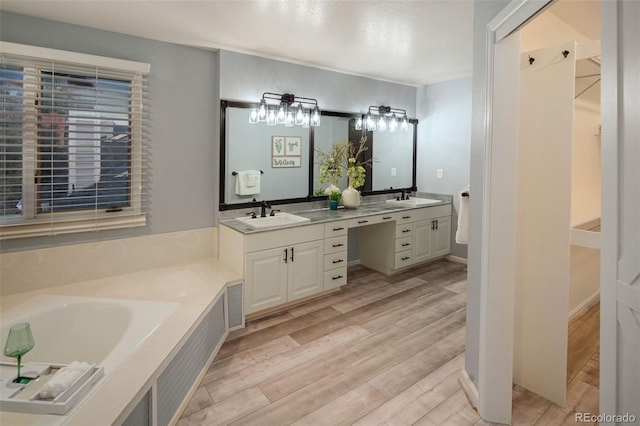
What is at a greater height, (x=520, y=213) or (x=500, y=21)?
(x=500, y=21)

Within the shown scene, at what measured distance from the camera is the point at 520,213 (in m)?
2.14

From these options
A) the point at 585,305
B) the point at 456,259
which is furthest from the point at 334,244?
the point at 585,305

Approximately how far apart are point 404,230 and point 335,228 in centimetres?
113

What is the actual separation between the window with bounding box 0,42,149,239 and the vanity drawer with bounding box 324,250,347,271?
1732 mm

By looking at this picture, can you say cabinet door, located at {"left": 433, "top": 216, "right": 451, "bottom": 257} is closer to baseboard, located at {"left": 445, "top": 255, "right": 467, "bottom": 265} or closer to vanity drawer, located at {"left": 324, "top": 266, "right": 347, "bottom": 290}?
baseboard, located at {"left": 445, "top": 255, "right": 467, "bottom": 265}

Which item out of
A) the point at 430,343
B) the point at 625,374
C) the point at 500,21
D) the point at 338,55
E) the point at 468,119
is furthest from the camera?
the point at 468,119

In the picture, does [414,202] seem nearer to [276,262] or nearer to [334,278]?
[334,278]

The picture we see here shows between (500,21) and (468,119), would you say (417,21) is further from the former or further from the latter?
(468,119)

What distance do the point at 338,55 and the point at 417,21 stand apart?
102 centimetres

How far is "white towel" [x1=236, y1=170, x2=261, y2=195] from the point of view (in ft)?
11.3

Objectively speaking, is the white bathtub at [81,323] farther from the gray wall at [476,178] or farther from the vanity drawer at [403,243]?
the vanity drawer at [403,243]

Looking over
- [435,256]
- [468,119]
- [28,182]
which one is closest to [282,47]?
[28,182]

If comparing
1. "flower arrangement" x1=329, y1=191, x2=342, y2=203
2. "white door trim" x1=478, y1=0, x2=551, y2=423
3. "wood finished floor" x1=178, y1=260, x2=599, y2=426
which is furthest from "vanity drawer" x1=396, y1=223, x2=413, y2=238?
"white door trim" x1=478, y1=0, x2=551, y2=423

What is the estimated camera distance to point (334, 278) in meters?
3.62
